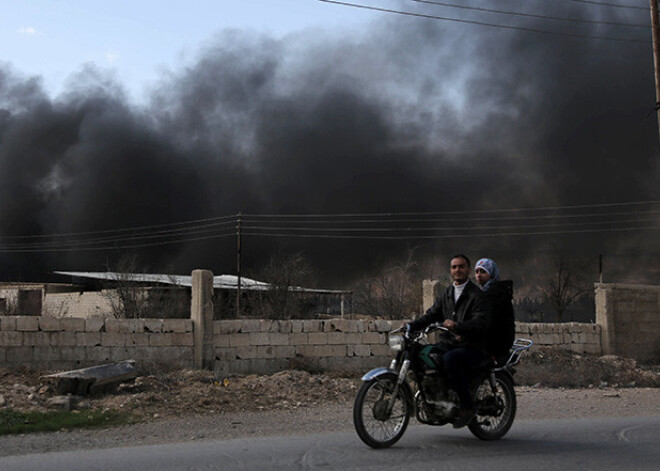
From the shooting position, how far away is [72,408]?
37.3 feet

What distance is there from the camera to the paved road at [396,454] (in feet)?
20.5

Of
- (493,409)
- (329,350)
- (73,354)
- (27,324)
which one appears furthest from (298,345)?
(493,409)

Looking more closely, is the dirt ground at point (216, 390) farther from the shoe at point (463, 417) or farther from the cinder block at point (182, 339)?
the shoe at point (463, 417)

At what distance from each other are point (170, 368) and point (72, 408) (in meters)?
4.81

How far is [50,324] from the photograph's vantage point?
15.2 metres

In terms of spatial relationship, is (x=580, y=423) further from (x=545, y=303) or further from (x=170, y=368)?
(x=545, y=303)

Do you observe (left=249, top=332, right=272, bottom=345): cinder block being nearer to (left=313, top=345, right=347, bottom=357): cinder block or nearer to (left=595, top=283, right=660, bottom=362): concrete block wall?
(left=313, top=345, right=347, bottom=357): cinder block

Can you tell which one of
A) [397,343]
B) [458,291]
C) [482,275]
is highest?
[482,275]

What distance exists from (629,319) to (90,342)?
1560 cm

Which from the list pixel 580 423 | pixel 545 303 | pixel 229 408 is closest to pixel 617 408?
pixel 580 423

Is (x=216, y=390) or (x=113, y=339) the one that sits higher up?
(x=113, y=339)

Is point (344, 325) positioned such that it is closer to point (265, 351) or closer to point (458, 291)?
point (265, 351)

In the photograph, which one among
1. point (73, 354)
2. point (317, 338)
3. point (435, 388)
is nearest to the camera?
point (435, 388)

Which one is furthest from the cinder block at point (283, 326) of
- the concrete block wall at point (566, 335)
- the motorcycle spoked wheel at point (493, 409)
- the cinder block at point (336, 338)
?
the motorcycle spoked wheel at point (493, 409)
